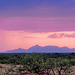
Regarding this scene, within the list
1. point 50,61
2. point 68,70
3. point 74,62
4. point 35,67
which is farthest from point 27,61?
point 74,62

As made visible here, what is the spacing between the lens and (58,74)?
22.7 metres

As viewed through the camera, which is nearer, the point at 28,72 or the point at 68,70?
the point at 68,70

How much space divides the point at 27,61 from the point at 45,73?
8.20 ft

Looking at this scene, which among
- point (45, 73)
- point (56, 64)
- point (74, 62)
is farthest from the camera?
point (74, 62)

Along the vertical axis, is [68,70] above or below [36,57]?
below

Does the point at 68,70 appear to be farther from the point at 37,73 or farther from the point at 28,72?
the point at 28,72

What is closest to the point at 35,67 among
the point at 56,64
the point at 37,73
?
the point at 37,73

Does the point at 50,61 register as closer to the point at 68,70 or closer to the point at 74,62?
the point at 68,70

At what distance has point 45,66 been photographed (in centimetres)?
2189

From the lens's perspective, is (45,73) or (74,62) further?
(74,62)

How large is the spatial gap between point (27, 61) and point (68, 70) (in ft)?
15.7

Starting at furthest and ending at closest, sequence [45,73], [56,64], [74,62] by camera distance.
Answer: [74,62], [45,73], [56,64]

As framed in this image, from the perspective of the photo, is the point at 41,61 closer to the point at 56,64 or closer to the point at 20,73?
the point at 56,64

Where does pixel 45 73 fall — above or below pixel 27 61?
below
